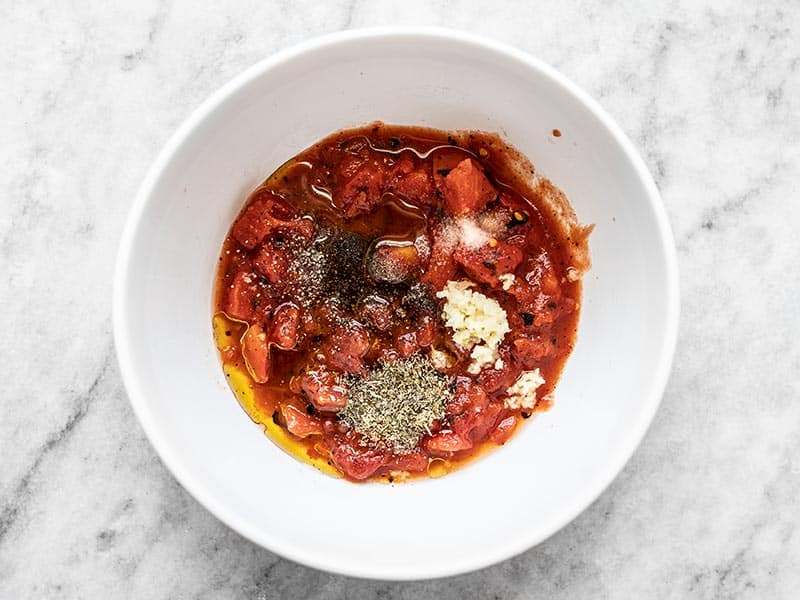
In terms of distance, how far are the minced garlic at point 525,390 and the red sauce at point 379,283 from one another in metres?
0.02

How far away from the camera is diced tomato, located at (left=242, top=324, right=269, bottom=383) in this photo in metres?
2.67

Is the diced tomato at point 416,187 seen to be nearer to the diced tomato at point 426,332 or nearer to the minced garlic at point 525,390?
the diced tomato at point 426,332

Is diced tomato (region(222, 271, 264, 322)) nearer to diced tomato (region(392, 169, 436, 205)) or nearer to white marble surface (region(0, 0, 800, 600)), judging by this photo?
white marble surface (region(0, 0, 800, 600))

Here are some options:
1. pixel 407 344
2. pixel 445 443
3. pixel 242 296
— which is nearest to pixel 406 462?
pixel 445 443

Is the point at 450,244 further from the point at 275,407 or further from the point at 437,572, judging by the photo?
the point at 437,572

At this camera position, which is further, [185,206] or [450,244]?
[450,244]

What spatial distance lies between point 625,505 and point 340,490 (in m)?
0.90

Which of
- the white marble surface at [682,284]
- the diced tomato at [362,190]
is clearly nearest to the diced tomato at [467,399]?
the white marble surface at [682,284]

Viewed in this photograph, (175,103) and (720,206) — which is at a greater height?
(175,103)

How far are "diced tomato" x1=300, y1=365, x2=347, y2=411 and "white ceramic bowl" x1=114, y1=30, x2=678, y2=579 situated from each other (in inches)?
7.7

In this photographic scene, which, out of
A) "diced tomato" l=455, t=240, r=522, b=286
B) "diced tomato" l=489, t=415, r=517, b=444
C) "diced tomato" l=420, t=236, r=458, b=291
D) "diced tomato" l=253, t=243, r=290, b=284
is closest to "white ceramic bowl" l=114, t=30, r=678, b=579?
"diced tomato" l=489, t=415, r=517, b=444

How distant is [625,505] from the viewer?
2.77 m

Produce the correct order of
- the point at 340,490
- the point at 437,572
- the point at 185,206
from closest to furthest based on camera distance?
the point at 437,572 → the point at 185,206 → the point at 340,490

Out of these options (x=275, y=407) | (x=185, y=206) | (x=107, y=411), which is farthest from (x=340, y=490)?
(x=185, y=206)
